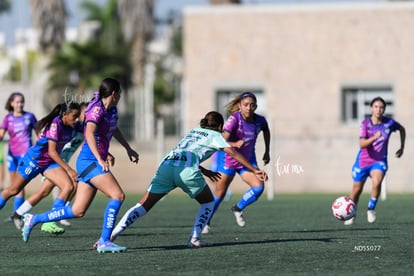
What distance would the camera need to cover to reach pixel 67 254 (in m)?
11.8

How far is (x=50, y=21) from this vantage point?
188 ft

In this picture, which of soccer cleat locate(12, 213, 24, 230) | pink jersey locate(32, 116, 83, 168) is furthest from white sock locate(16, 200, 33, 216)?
pink jersey locate(32, 116, 83, 168)

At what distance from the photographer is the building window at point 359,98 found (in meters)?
37.2

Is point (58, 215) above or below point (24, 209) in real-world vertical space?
above

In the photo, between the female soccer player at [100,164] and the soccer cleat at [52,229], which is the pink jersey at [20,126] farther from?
the female soccer player at [100,164]

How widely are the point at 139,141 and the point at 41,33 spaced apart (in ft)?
76.1

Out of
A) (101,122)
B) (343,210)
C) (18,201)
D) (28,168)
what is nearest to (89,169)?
(101,122)

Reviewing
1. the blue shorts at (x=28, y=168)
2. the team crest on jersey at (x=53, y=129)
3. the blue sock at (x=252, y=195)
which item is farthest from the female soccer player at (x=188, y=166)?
the blue sock at (x=252, y=195)

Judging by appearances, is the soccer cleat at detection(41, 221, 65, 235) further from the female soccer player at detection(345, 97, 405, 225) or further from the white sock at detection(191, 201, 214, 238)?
the female soccer player at detection(345, 97, 405, 225)

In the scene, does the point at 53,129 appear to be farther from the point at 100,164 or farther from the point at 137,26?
the point at 137,26

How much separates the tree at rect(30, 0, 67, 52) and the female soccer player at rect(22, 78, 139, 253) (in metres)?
45.3

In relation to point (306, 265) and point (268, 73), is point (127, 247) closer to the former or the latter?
point (306, 265)

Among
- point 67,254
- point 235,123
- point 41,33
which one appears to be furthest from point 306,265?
point 41,33

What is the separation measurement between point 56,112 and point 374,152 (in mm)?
5349
